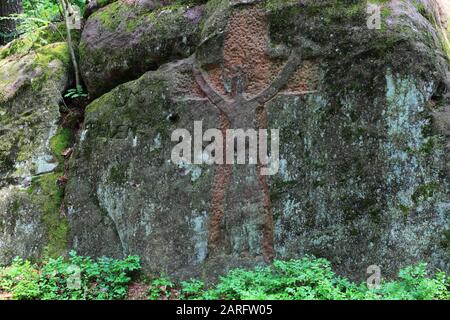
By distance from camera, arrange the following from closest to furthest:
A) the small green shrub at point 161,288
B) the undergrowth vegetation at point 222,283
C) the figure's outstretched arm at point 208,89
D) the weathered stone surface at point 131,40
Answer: the undergrowth vegetation at point 222,283 → the small green shrub at point 161,288 → the figure's outstretched arm at point 208,89 → the weathered stone surface at point 131,40

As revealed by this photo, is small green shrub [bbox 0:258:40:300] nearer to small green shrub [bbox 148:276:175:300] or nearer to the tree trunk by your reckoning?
small green shrub [bbox 148:276:175:300]

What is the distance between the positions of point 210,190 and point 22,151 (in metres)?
2.82

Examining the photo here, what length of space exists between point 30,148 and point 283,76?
11.5 feet

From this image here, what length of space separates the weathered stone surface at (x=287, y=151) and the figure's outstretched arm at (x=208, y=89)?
0.04 ft

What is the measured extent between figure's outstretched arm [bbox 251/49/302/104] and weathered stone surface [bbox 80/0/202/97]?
3.83ft

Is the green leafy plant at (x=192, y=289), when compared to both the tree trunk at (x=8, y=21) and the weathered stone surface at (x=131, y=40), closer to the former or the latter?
the weathered stone surface at (x=131, y=40)

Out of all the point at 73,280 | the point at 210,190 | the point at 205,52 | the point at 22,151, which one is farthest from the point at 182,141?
the point at 22,151

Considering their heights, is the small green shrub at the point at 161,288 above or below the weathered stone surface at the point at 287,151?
below

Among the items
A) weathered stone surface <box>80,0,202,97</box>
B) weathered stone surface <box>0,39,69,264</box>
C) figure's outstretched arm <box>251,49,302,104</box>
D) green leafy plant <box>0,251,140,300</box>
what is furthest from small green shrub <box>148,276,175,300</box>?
weathered stone surface <box>80,0,202,97</box>

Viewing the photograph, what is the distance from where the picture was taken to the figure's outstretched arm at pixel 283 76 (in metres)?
5.30

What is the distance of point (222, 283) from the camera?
4.77 metres

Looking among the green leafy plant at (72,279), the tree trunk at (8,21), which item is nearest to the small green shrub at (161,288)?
the green leafy plant at (72,279)

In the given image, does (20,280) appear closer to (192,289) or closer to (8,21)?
(192,289)

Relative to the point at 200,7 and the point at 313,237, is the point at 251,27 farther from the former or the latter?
the point at 313,237
